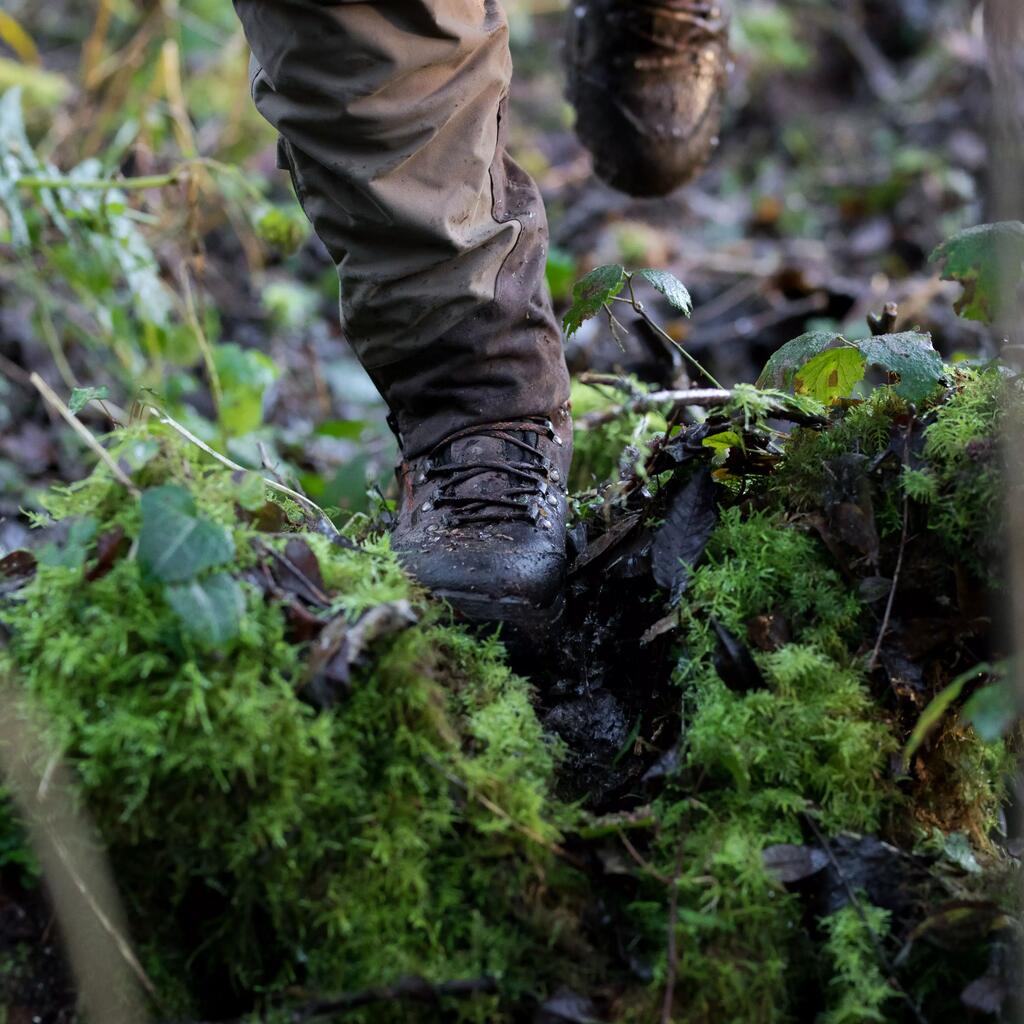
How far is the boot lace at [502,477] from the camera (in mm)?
2084

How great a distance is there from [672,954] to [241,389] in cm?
272

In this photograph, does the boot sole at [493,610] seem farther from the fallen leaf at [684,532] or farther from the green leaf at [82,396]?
the green leaf at [82,396]

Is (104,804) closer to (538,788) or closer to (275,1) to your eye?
(538,788)

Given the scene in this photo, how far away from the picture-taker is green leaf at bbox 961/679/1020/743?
1286mm

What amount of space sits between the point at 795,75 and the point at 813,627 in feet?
27.6

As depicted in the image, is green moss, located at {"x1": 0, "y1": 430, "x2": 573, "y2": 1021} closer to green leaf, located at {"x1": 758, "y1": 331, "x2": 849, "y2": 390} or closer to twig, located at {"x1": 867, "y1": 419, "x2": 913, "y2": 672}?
twig, located at {"x1": 867, "y1": 419, "x2": 913, "y2": 672}

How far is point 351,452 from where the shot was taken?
4316 millimetres

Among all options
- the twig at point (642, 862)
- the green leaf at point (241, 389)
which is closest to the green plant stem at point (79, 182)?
the green leaf at point (241, 389)

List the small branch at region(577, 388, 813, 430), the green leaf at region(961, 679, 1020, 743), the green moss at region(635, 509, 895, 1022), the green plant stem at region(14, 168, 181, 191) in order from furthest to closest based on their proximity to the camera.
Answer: the green plant stem at region(14, 168, 181, 191) < the small branch at region(577, 388, 813, 430) < the green moss at region(635, 509, 895, 1022) < the green leaf at region(961, 679, 1020, 743)

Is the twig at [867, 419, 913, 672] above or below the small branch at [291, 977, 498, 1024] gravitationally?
above

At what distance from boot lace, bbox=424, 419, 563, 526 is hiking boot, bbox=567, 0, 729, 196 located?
5.94 feet

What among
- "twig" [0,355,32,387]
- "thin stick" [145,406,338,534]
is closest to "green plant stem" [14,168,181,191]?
"twig" [0,355,32,387]

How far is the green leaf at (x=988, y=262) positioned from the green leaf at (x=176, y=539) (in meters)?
1.25

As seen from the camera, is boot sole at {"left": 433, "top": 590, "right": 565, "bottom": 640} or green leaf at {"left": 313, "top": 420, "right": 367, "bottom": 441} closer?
boot sole at {"left": 433, "top": 590, "right": 565, "bottom": 640}
